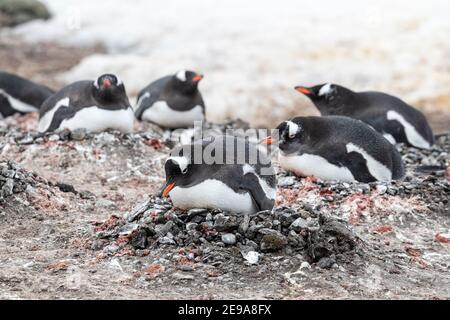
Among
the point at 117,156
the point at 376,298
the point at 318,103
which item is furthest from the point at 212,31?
the point at 376,298

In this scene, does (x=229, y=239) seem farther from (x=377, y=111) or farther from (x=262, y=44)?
(x=262, y=44)

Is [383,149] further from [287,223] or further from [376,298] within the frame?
[376,298]

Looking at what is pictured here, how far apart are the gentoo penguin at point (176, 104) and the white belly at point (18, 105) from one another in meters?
1.34

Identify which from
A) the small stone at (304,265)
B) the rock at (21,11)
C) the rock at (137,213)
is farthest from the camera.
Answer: the rock at (21,11)

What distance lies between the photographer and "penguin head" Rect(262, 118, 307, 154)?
22.6 feet

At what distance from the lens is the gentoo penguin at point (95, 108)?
7988 mm

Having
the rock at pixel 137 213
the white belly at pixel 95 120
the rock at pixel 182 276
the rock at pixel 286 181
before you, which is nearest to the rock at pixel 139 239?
the rock at pixel 137 213

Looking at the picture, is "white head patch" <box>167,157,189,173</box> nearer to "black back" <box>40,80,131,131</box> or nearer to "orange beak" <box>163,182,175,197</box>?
"orange beak" <box>163,182,175,197</box>

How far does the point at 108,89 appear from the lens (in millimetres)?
7938

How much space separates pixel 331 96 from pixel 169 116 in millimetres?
2031

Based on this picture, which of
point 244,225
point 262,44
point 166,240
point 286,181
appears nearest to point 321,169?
point 286,181

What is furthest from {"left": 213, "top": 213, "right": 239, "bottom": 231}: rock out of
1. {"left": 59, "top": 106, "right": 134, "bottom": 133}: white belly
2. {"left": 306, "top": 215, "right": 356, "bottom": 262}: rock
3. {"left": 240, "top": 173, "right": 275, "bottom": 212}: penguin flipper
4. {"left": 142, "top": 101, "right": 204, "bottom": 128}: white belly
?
{"left": 142, "top": 101, "right": 204, "bottom": 128}: white belly

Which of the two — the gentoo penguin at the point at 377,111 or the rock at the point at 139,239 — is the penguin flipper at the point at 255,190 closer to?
the rock at the point at 139,239

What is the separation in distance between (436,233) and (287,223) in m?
1.50
